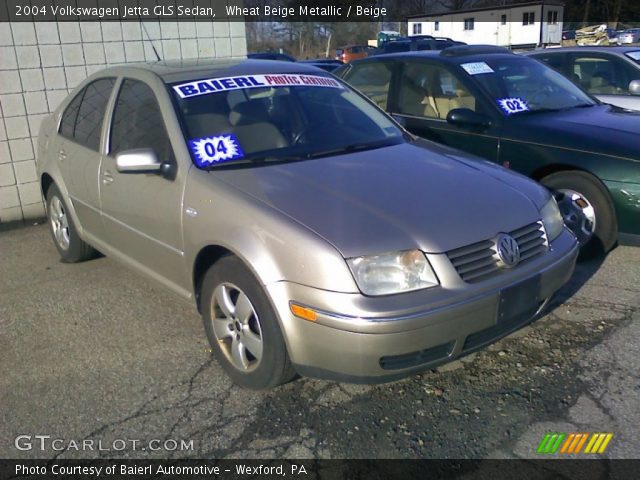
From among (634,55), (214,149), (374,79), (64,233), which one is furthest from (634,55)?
(64,233)

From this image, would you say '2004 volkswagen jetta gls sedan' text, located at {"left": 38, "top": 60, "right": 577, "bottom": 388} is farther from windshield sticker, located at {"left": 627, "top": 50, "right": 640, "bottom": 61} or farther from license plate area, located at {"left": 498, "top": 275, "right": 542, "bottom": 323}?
Answer: windshield sticker, located at {"left": 627, "top": 50, "right": 640, "bottom": 61}

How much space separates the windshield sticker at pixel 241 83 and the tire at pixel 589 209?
2.01 m

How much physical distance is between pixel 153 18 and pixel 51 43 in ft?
3.92

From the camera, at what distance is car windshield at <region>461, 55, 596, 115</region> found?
5.20 metres

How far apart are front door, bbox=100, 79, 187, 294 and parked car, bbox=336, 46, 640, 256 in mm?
2546

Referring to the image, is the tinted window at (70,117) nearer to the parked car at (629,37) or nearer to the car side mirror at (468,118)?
the car side mirror at (468,118)

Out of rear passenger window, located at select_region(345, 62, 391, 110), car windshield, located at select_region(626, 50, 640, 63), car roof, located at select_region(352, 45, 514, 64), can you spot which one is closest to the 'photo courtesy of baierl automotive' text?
car roof, located at select_region(352, 45, 514, 64)

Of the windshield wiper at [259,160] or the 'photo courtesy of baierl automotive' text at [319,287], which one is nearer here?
the 'photo courtesy of baierl automotive' text at [319,287]

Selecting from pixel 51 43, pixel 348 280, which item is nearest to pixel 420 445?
pixel 348 280

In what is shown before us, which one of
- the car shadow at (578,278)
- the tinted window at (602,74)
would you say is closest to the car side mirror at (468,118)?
the car shadow at (578,278)

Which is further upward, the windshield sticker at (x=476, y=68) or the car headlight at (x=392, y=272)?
the windshield sticker at (x=476, y=68)

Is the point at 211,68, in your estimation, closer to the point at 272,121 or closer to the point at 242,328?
the point at 272,121

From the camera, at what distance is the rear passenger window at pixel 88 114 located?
4328mm

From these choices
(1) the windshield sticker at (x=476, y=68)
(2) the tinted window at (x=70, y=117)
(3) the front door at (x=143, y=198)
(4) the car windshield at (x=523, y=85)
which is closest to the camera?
(3) the front door at (x=143, y=198)
